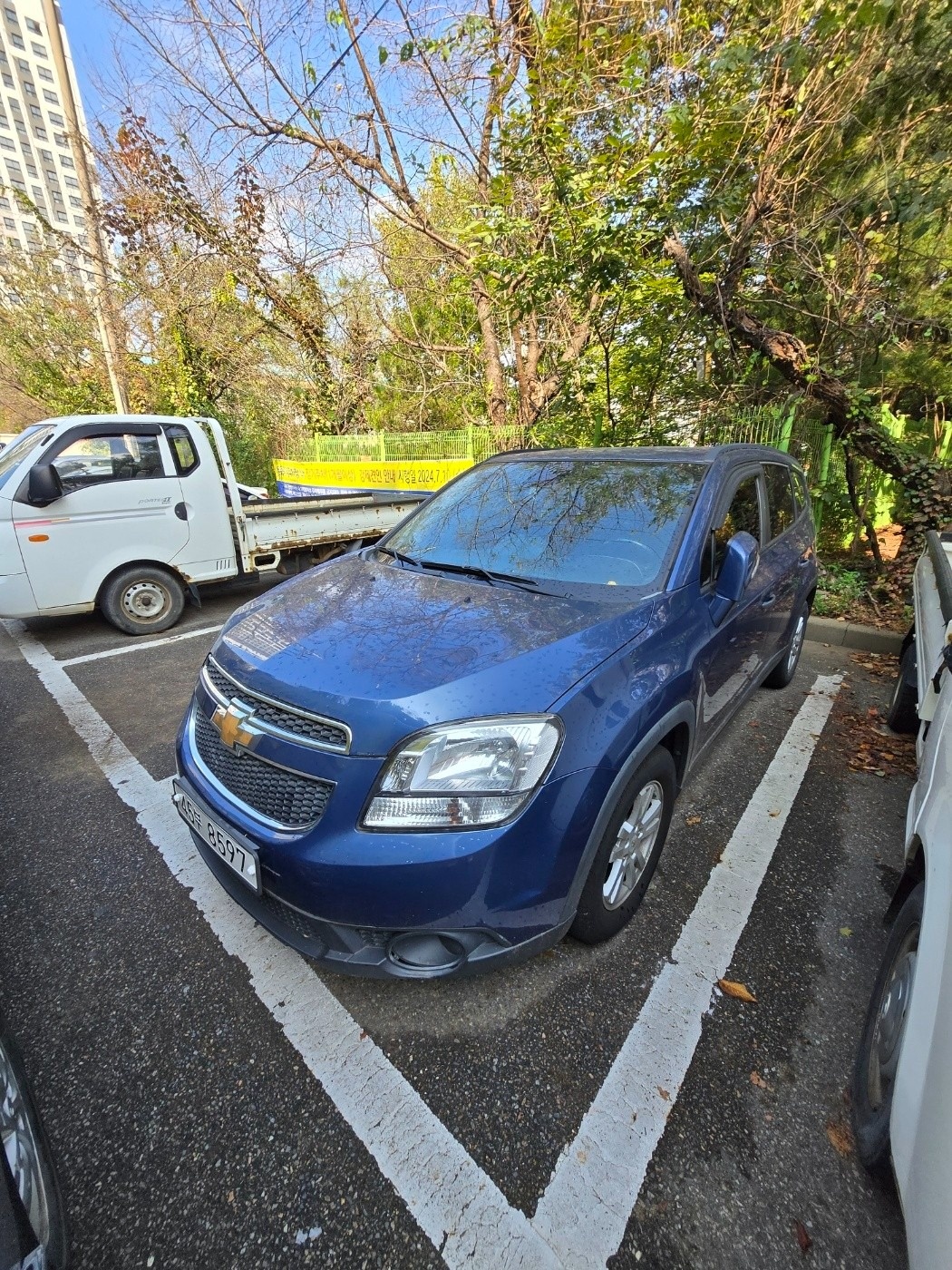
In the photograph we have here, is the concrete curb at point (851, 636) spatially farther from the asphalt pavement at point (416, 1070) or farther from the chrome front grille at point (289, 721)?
the chrome front grille at point (289, 721)

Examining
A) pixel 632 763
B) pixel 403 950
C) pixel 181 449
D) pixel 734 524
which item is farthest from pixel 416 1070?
pixel 181 449

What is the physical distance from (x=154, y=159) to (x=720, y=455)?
12.8 meters

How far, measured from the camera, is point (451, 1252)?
132 cm

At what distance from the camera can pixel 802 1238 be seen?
4.41ft

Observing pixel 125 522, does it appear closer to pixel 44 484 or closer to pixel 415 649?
pixel 44 484

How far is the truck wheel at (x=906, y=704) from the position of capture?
350 centimetres

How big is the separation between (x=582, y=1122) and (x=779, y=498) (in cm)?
330

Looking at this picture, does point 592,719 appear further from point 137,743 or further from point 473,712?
point 137,743

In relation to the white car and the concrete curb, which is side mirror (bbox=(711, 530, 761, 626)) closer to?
the white car

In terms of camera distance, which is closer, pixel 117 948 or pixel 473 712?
pixel 473 712

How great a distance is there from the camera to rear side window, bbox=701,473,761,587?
242 centimetres

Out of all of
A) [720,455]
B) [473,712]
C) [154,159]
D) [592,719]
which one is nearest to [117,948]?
[473,712]

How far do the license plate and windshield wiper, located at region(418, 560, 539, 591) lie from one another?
1318 mm

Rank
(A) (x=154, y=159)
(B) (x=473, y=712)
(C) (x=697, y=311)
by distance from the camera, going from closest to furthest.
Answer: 1. (B) (x=473, y=712)
2. (C) (x=697, y=311)
3. (A) (x=154, y=159)
